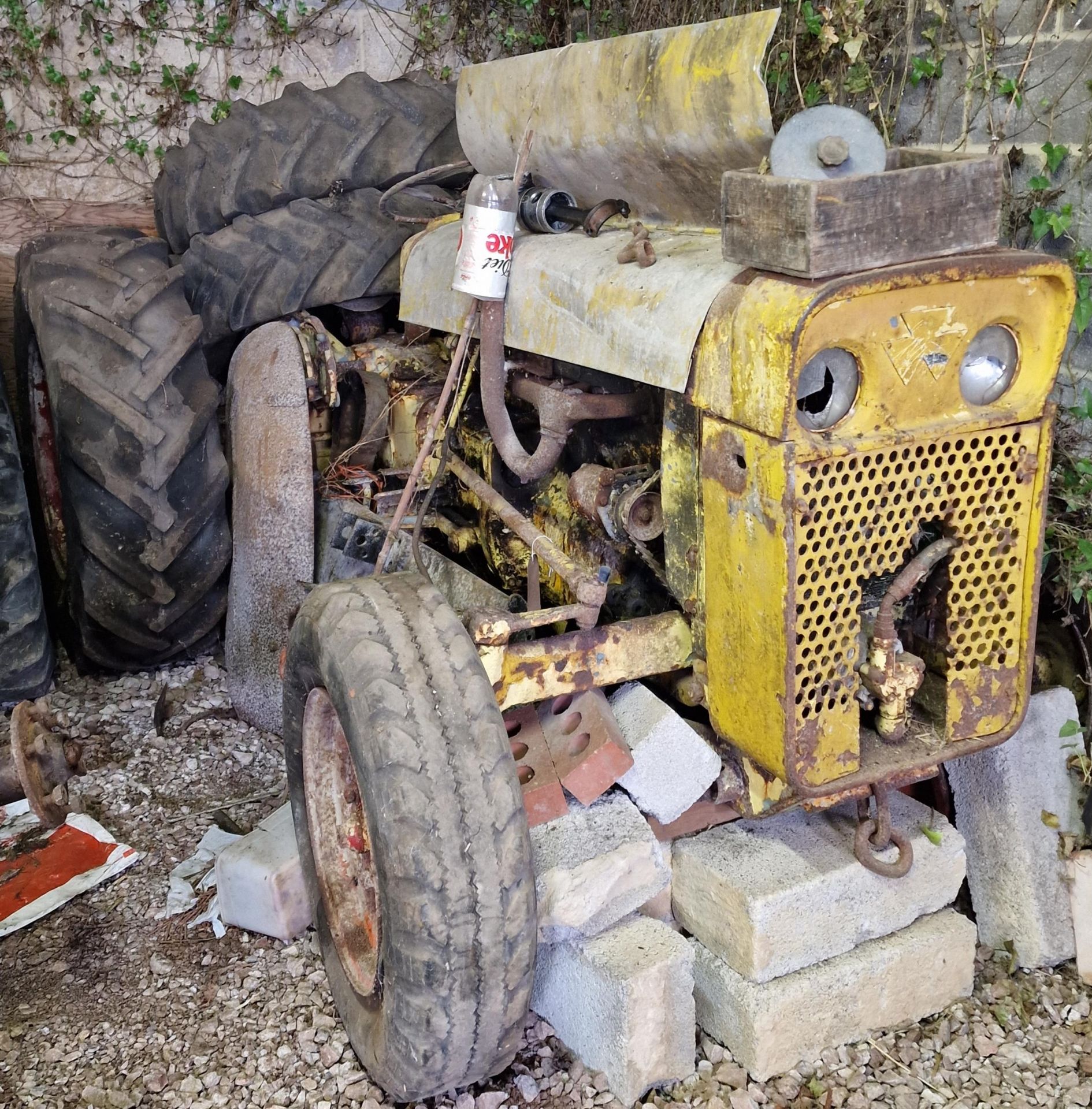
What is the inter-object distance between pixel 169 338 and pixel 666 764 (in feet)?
5.73

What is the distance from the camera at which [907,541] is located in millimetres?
1875

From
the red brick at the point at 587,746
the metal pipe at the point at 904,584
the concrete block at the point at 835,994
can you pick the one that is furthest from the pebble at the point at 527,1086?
the metal pipe at the point at 904,584

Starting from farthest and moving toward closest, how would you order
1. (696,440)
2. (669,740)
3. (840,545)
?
(669,740) → (696,440) → (840,545)

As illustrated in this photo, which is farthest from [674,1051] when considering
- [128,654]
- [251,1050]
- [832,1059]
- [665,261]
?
[128,654]

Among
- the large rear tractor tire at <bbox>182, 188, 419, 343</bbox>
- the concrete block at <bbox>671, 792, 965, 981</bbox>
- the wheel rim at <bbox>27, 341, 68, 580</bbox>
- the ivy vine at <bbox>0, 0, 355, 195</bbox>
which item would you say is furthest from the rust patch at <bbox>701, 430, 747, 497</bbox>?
the ivy vine at <bbox>0, 0, 355, 195</bbox>

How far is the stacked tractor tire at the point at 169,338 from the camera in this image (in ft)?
9.78

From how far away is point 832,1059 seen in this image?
2.14 metres

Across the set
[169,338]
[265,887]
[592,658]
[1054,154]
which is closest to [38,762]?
[265,887]

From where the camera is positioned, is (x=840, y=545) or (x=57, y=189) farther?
(x=57, y=189)

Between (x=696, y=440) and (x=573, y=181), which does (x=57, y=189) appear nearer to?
(x=573, y=181)

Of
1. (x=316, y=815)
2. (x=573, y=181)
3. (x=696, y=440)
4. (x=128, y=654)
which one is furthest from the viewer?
(x=128, y=654)

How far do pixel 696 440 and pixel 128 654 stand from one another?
2.04 metres

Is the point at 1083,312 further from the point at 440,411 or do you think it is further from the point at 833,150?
the point at 440,411

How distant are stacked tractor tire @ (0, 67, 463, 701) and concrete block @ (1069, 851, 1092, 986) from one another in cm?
219
